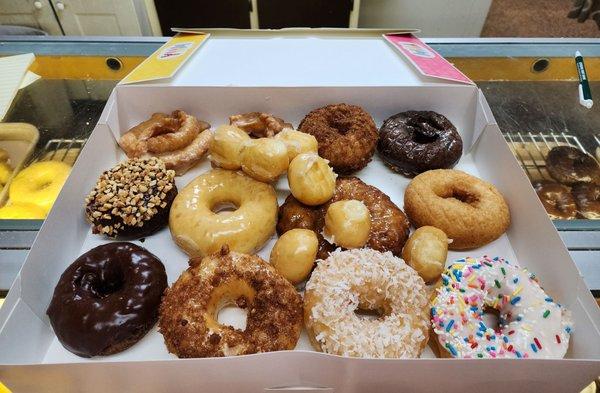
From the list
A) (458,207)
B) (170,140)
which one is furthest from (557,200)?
(170,140)

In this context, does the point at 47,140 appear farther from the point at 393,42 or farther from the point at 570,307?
the point at 570,307

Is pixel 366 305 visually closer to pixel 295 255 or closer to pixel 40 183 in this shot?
pixel 295 255

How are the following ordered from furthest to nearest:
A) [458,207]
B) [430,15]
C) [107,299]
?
Result: [430,15] → [458,207] → [107,299]

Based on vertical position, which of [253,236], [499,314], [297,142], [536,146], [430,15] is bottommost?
[430,15]

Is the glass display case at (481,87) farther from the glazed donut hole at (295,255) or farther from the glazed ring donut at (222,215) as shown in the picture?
the glazed donut hole at (295,255)

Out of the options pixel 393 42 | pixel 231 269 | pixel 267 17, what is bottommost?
pixel 267 17

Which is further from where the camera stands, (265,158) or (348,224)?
(265,158)

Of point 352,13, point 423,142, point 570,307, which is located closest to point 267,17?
point 352,13

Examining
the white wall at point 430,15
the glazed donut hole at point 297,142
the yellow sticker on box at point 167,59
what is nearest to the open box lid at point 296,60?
the yellow sticker on box at point 167,59
